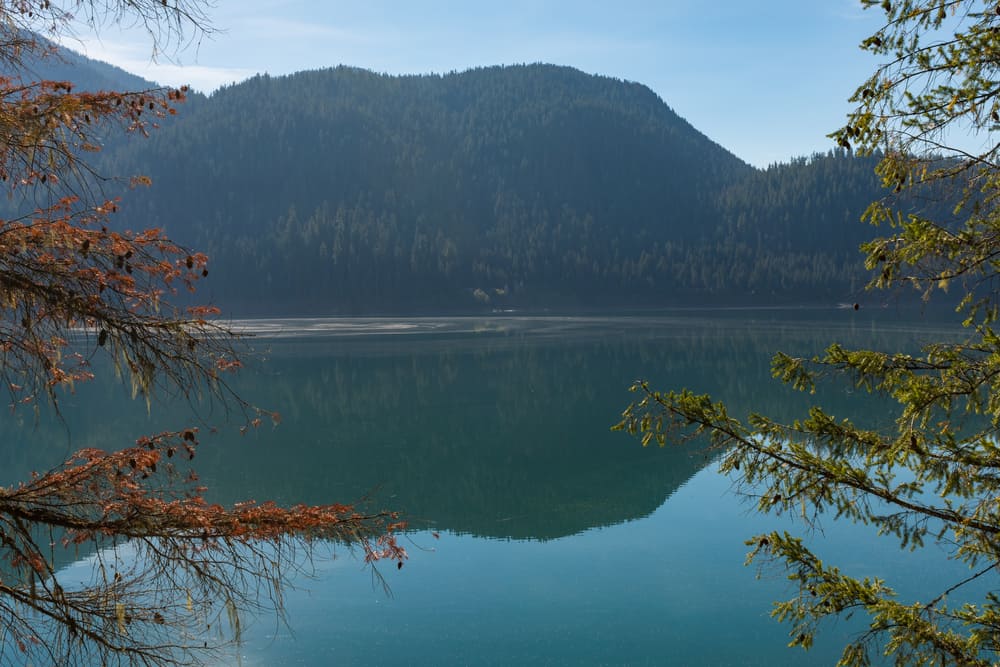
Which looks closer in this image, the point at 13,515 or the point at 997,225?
the point at 13,515

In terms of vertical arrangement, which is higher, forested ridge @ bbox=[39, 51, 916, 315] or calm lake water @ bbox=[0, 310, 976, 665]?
forested ridge @ bbox=[39, 51, 916, 315]

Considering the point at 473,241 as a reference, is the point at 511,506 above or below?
below

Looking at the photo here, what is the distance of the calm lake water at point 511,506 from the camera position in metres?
12.0

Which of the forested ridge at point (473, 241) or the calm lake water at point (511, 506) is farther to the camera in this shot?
the forested ridge at point (473, 241)

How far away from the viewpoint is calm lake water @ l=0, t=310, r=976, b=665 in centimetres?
1199

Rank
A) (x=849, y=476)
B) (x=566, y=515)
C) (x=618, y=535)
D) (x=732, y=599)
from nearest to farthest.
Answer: (x=849, y=476), (x=732, y=599), (x=618, y=535), (x=566, y=515)

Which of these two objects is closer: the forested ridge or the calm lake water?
the calm lake water

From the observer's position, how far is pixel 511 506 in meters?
20.8

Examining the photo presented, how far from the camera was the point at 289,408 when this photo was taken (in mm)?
37094

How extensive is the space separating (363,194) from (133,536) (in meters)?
194

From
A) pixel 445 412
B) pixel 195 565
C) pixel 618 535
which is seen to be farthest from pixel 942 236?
pixel 445 412

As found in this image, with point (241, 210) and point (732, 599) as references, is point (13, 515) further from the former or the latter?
point (241, 210)

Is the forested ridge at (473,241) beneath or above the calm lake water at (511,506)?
A: above

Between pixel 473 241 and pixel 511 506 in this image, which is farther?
pixel 473 241
